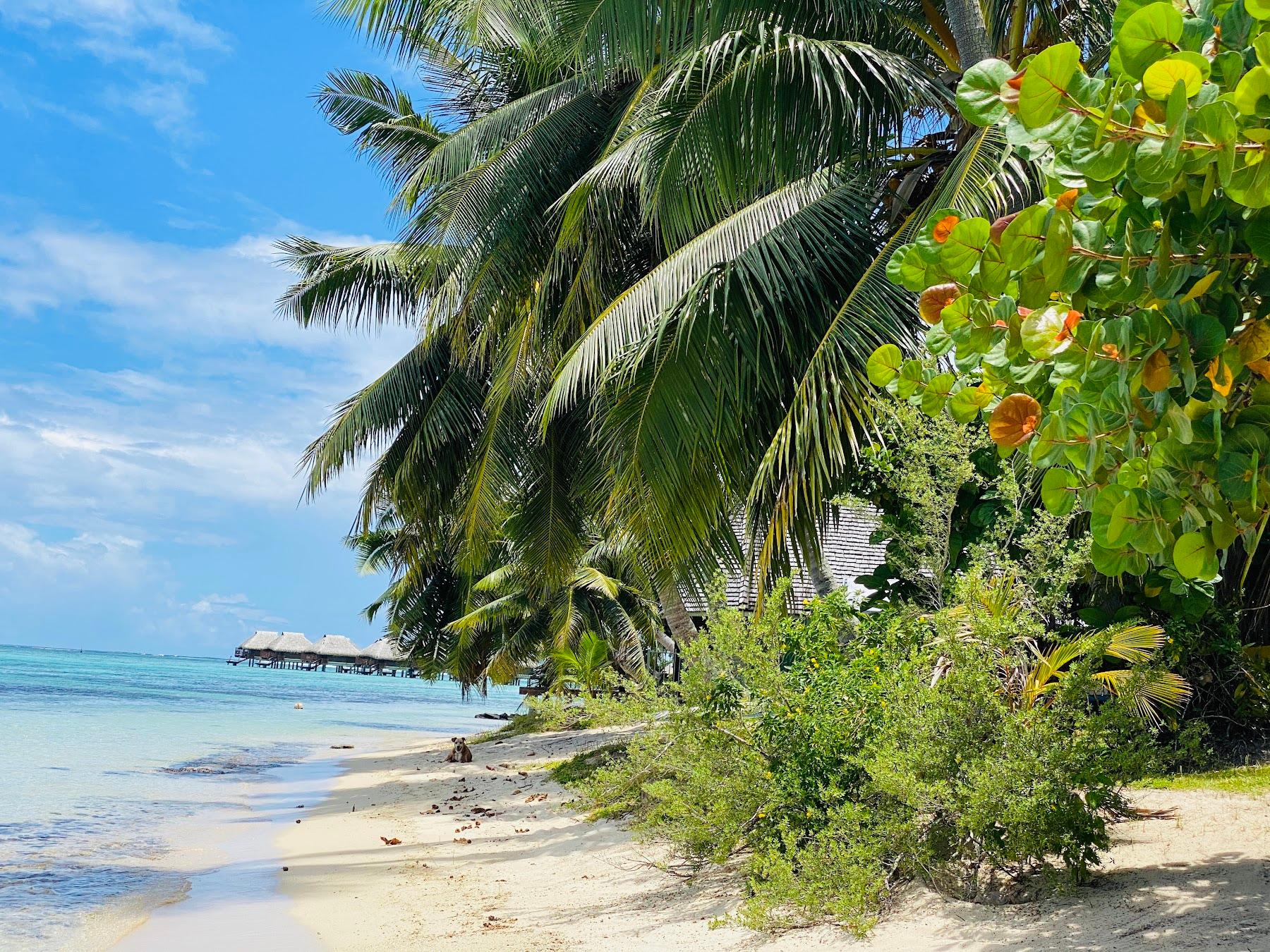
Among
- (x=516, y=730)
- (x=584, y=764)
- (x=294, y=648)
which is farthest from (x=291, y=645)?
(x=584, y=764)

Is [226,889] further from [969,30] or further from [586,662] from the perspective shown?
[586,662]

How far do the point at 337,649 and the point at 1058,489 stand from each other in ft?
235

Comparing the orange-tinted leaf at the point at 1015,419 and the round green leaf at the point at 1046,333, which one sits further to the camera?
the orange-tinted leaf at the point at 1015,419

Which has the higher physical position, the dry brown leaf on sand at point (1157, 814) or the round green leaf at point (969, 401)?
the round green leaf at point (969, 401)

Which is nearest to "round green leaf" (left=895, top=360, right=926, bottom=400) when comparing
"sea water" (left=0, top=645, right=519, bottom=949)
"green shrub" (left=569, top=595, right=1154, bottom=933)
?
"green shrub" (left=569, top=595, right=1154, bottom=933)

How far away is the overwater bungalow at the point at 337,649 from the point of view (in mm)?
67938

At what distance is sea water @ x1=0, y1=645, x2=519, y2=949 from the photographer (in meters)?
7.27

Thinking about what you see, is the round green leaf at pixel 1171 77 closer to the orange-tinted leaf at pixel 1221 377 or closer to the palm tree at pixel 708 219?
the orange-tinted leaf at pixel 1221 377

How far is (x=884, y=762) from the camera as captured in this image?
13.6ft

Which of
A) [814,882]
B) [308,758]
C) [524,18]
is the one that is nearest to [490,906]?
[814,882]

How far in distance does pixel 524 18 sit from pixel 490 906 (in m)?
7.75

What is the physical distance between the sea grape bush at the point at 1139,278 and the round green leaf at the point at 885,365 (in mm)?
467

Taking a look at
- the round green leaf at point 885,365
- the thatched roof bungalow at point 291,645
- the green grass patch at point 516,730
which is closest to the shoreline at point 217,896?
the round green leaf at point 885,365

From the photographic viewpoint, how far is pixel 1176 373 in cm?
198
